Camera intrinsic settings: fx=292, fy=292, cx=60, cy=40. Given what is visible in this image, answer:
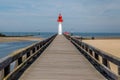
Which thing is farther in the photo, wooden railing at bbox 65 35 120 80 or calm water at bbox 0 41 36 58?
calm water at bbox 0 41 36 58

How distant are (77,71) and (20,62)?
1918 millimetres

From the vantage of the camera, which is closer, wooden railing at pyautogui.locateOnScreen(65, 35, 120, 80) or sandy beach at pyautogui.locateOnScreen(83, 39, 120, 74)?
wooden railing at pyautogui.locateOnScreen(65, 35, 120, 80)

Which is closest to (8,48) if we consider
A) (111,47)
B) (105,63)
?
(111,47)

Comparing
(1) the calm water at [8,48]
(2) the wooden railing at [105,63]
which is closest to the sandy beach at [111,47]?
(2) the wooden railing at [105,63]

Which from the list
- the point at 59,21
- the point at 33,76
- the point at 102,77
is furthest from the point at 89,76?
the point at 59,21

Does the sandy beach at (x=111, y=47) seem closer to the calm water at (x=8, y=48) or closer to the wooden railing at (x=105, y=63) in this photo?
the wooden railing at (x=105, y=63)

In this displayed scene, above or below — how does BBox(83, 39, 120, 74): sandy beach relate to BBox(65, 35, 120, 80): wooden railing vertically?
below

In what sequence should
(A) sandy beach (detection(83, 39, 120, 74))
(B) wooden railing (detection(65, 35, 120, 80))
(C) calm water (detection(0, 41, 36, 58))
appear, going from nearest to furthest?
(B) wooden railing (detection(65, 35, 120, 80)) < (A) sandy beach (detection(83, 39, 120, 74)) < (C) calm water (detection(0, 41, 36, 58))

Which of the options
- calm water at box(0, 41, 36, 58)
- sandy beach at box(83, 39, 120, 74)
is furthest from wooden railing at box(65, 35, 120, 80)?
calm water at box(0, 41, 36, 58)

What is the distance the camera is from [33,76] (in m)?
8.55

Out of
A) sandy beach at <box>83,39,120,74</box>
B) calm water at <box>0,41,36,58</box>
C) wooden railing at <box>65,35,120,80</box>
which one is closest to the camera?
wooden railing at <box>65,35,120,80</box>

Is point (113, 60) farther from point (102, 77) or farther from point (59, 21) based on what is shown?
point (59, 21)

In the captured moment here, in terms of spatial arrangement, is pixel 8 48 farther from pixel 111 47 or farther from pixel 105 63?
pixel 105 63

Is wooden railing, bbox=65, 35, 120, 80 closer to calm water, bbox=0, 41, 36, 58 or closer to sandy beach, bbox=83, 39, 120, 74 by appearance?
sandy beach, bbox=83, 39, 120, 74
